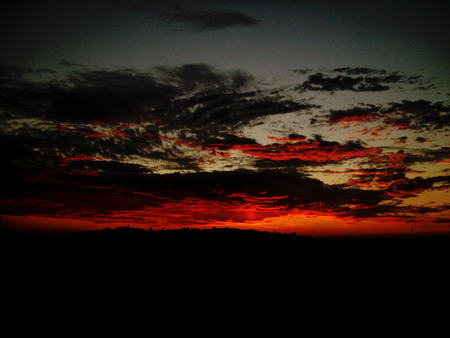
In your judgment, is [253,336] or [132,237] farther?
[132,237]

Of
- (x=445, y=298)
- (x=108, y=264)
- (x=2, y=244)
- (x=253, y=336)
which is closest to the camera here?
(x=253, y=336)

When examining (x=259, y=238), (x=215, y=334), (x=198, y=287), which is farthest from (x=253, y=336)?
(x=259, y=238)

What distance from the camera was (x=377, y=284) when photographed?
59781mm

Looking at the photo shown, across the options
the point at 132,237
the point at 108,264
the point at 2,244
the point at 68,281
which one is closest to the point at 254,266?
the point at 108,264

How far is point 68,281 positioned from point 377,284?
202ft

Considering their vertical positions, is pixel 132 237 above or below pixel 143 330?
above

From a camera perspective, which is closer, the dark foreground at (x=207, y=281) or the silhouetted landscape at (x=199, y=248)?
the dark foreground at (x=207, y=281)

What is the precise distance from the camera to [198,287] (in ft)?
193

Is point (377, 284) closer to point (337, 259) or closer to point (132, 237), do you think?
point (337, 259)

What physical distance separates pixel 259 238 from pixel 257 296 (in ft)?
→ 208

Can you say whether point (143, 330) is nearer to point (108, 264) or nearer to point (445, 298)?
point (108, 264)

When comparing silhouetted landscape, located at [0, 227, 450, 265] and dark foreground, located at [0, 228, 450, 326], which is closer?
dark foreground, located at [0, 228, 450, 326]

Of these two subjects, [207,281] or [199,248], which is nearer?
[207,281]

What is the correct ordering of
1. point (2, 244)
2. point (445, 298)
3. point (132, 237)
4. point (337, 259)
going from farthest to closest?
point (132, 237), point (2, 244), point (337, 259), point (445, 298)
